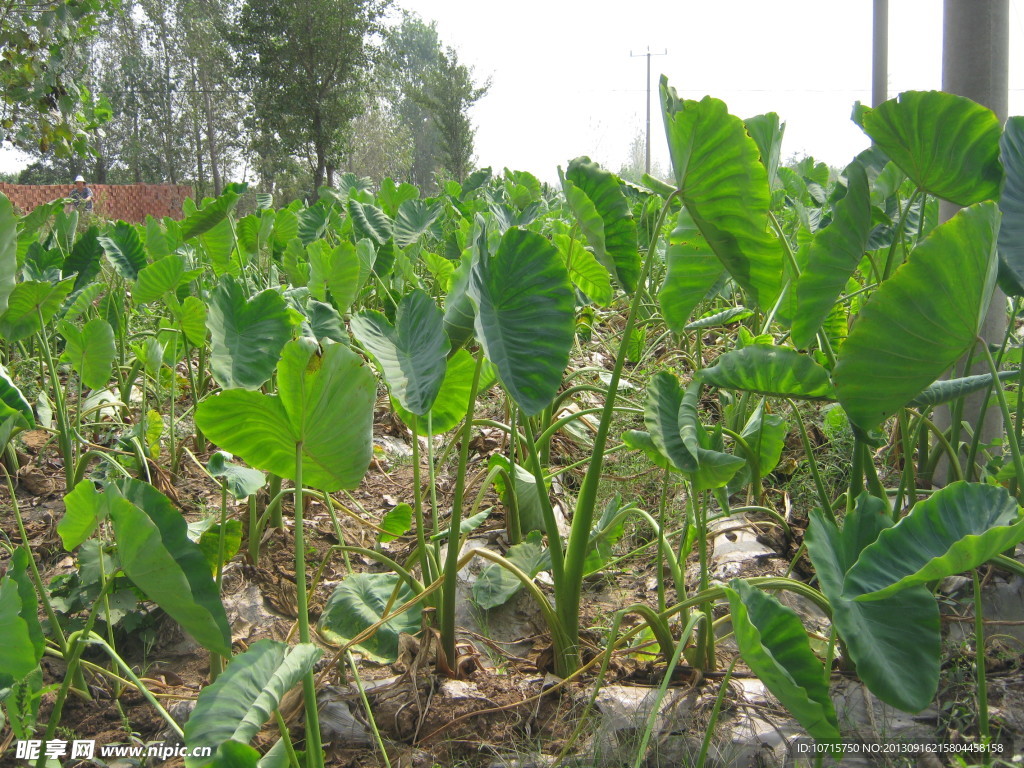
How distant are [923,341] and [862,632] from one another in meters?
0.32

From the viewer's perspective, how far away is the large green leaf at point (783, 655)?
72 cm

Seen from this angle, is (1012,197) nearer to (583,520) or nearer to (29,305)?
(583,520)

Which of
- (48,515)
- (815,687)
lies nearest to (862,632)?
(815,687)

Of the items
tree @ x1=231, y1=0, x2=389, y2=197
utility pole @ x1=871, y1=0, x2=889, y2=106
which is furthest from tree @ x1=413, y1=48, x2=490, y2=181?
utility pole @ x1=871, y1=0, x2=889, y2=106

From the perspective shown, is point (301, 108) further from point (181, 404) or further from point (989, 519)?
point (989, 519)

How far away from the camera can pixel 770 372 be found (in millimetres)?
1004

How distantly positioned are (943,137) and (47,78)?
3.34 meters

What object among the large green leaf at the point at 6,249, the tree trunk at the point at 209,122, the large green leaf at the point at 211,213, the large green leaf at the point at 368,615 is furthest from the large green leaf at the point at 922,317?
the tree trunk at the point at 209,122

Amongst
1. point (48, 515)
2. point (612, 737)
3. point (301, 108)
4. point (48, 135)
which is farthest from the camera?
point (301, 108)

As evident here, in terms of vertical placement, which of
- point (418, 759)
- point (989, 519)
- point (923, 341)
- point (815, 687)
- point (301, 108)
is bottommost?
point (418, 759)

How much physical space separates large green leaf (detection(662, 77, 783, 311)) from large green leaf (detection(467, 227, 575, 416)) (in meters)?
0.22

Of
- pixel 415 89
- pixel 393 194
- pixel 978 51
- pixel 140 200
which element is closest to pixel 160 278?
pixel 978 51

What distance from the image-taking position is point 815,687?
0.80 metres

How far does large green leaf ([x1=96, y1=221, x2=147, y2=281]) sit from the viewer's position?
224cm
